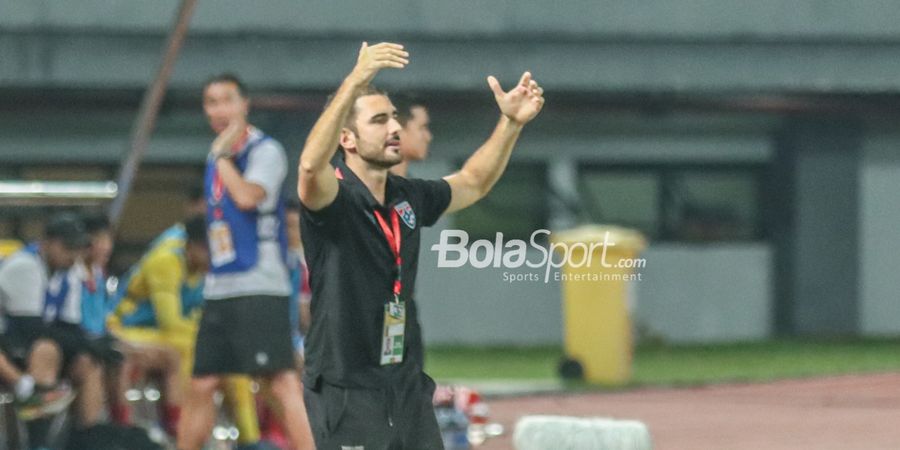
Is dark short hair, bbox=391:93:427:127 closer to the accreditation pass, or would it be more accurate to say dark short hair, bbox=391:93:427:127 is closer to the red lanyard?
the red lanyard

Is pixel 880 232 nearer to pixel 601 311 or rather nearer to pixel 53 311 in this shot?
pixel 601 311

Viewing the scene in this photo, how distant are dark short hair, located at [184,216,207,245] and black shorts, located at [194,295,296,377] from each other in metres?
1.90

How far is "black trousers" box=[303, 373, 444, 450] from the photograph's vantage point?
246 inches

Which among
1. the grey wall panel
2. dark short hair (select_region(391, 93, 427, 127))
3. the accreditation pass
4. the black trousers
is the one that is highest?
the grey wall panel

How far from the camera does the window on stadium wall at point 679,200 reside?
90.6 feet

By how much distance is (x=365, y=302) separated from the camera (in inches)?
249

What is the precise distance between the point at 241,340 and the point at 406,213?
9.99ft

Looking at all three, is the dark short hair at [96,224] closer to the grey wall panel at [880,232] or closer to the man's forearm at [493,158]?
the man's forearm at [493,158]

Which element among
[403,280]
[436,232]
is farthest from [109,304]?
[436,232]

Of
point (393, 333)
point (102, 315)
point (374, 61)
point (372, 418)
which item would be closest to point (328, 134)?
point (374, 61)

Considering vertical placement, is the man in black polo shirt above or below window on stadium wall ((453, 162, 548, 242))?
Answer: below

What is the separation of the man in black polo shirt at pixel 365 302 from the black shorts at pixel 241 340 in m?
2.87

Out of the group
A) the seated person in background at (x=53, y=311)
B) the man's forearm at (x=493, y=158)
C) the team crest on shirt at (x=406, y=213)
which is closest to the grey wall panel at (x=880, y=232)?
the seated person in background at (x=53, y=311)

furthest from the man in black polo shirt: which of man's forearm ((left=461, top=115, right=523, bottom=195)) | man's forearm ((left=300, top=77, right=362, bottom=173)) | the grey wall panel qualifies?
the grey wall panel
